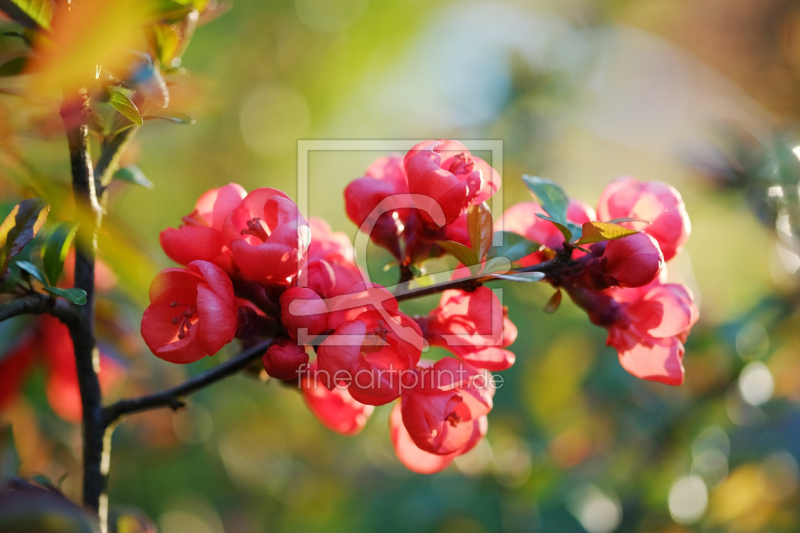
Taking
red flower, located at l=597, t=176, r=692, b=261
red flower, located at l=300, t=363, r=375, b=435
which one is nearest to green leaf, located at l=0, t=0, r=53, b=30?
red flower, located at l=300, t=363, r=375, b=435

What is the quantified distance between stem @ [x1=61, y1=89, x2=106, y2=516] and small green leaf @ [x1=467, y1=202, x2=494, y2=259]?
26cm

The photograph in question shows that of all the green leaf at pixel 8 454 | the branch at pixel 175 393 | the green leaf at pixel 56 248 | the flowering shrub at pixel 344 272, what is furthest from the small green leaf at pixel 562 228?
the green leaf at pixel 8 454

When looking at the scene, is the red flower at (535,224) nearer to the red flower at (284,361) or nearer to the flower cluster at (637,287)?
the flower cluster at (637,287)

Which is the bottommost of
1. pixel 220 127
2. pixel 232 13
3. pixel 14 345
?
pixel 14 345

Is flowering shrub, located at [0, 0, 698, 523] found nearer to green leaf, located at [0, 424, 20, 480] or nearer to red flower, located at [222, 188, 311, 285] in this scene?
red flower, located at [222, 188, 311, 285]

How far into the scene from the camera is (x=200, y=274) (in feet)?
1.39

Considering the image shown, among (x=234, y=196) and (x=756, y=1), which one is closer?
(x=234, y=196)

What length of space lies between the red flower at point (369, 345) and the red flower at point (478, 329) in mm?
54

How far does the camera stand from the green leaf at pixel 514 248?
0.44 m

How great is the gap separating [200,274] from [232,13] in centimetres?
157

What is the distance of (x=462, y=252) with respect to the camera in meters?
0.42

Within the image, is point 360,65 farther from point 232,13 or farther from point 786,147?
point 786,147

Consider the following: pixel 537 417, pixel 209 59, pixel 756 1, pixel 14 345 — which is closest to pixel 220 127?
pixel 209 59

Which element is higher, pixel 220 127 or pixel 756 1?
pixel 756 1
